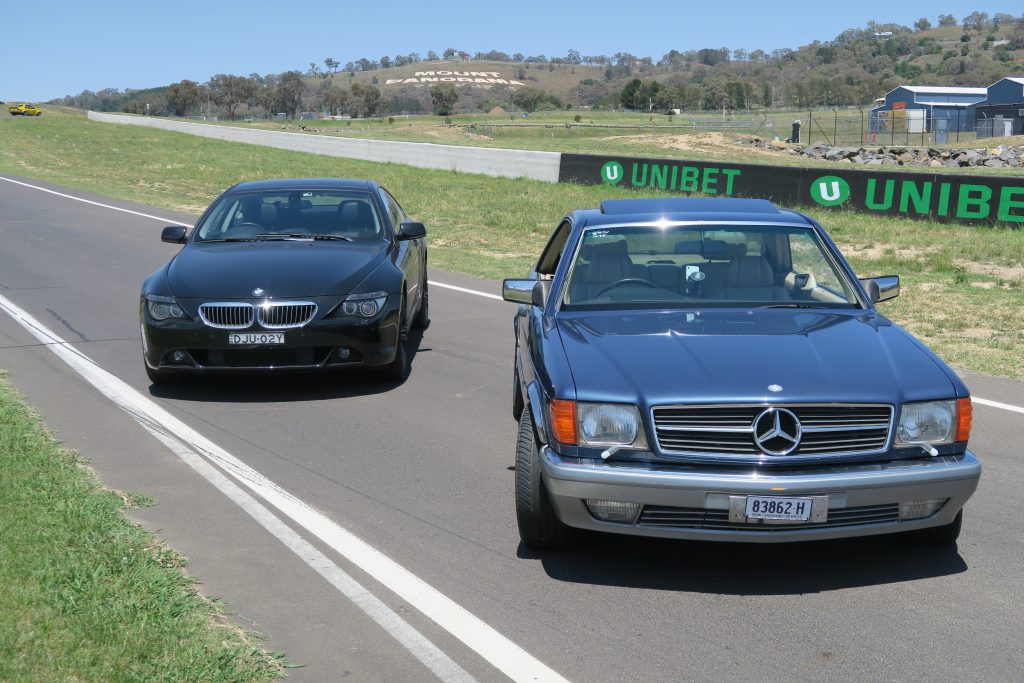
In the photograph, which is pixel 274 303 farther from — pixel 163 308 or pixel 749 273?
pixel 749 273

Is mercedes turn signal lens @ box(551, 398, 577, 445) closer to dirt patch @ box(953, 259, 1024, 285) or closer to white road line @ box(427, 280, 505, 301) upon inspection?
white road line @ box(427, 280, 505, 301)

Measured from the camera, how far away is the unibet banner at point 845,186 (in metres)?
17.2

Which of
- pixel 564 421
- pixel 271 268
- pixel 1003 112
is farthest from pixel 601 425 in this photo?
pixel 1003 112

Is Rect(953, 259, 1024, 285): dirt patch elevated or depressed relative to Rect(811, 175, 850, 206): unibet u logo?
depressed

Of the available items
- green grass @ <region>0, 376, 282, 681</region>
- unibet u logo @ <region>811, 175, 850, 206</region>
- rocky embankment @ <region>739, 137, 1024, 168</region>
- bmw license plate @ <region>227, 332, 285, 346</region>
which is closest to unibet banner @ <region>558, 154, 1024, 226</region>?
unibet u logo @ <region>811, 175, 850, 206</region>

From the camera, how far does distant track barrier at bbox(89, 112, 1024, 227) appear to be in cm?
1730

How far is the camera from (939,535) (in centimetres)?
512

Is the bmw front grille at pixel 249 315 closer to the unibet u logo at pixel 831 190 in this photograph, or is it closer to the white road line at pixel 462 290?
the white road line at pixel 462 290

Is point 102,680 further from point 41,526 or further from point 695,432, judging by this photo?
point 695,432

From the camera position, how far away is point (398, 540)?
538cm

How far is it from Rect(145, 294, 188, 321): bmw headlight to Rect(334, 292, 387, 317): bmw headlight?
1.13 metres

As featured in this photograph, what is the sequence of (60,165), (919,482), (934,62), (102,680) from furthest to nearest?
(934,62) < (60,165) < (919,482) < (102,680)

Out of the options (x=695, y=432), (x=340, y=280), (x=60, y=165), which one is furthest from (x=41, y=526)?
(x=60, y=165)

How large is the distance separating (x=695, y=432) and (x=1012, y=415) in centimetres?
417
